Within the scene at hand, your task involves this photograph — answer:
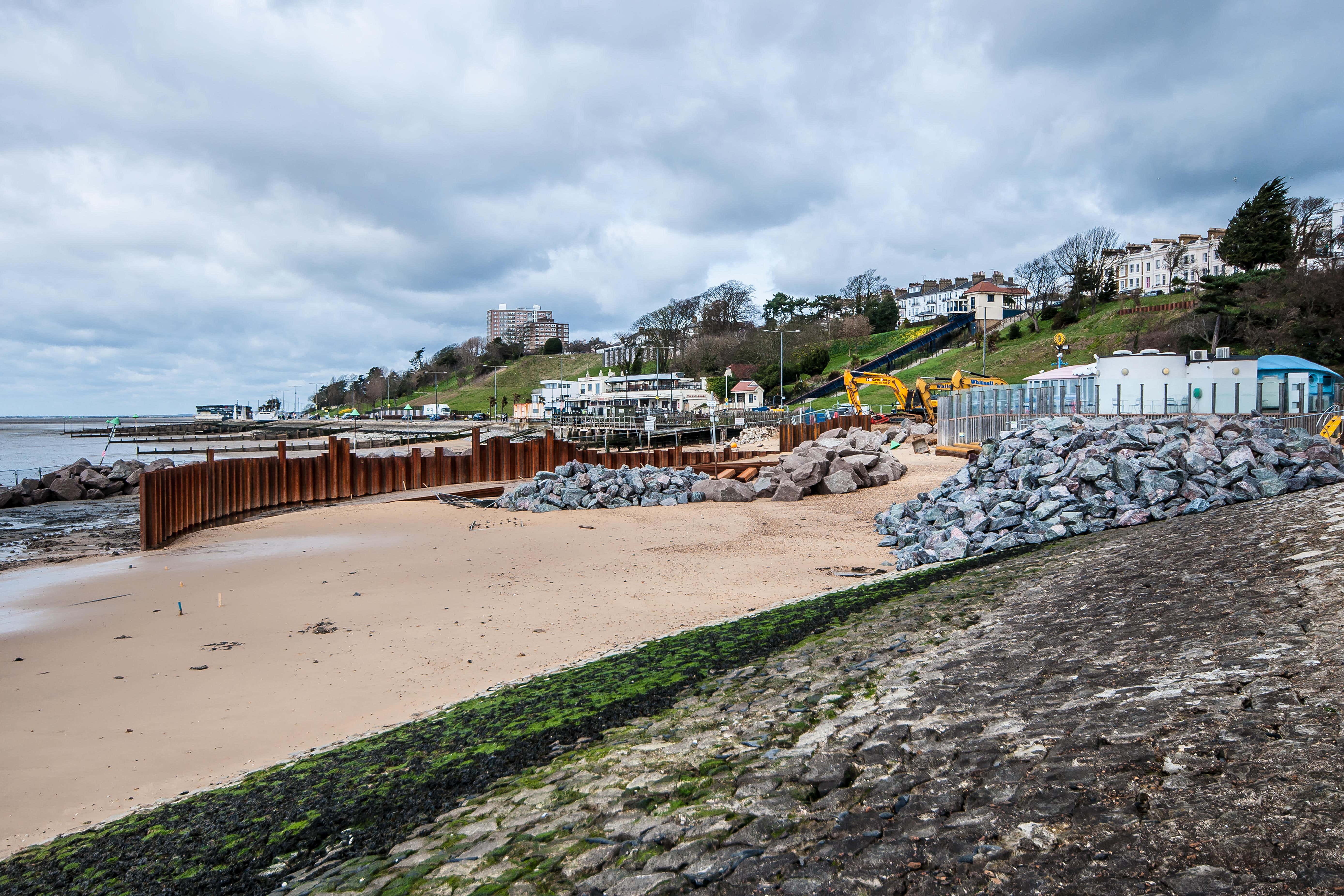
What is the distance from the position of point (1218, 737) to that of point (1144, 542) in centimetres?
710

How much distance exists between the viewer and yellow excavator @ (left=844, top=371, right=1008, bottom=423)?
42.1 m

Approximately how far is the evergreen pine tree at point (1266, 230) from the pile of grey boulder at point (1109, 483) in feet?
203

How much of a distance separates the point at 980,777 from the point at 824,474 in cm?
1975

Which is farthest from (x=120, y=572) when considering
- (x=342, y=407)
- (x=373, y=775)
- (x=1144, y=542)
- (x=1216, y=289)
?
(x=342, y=407)

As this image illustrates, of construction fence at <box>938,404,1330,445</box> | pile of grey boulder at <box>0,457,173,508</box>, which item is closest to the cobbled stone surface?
construction fence at <box>938,404,1330,445</box>

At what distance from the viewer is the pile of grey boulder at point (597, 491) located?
73.0ft

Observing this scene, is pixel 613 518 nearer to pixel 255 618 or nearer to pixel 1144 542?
pixel 255 618

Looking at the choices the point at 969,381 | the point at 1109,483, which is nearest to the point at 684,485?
the point at 1109,483

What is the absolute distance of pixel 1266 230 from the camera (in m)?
62.2

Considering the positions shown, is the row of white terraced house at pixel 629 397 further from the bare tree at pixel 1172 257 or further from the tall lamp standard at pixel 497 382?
the bare tree at pixel 1172 257

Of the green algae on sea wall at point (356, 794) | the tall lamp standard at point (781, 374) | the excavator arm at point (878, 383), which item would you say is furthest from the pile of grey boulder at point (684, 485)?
the tall lamp standard at point (781, 374)

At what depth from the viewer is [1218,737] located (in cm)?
363

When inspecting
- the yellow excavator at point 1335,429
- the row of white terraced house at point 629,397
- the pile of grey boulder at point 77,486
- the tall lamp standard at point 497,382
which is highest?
the tall lamp standard at point 497,382

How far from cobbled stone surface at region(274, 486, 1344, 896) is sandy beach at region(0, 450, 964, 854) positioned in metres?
2.84
